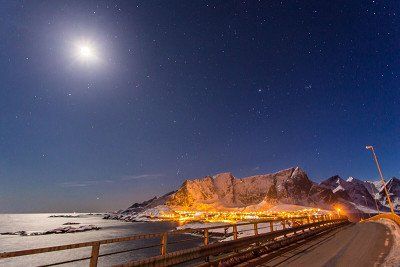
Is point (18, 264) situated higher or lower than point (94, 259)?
lower

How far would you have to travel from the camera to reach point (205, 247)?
9180mm

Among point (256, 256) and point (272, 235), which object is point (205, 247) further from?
point (272, 235)

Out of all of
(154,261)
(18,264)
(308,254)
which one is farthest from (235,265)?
(18,264)

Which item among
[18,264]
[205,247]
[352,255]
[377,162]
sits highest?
[377,162]

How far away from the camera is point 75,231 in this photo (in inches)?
4998

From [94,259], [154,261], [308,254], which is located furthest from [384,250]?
[94,259]

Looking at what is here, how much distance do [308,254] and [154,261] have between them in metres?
8.50

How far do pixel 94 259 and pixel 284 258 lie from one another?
8.57m

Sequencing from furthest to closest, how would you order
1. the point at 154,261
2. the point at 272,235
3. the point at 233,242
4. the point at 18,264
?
the point at 18,264, the point at 272,235, the point at 233,242, the point at 154,261

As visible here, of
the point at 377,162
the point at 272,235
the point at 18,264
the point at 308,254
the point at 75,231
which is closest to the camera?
the point at 308,254

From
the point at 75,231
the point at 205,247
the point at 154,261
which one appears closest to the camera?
the point at 154,261

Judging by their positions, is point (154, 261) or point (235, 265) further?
point (235, 265)

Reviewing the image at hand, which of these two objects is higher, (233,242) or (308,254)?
(233,242)

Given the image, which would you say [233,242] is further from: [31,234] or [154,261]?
[31,234]
